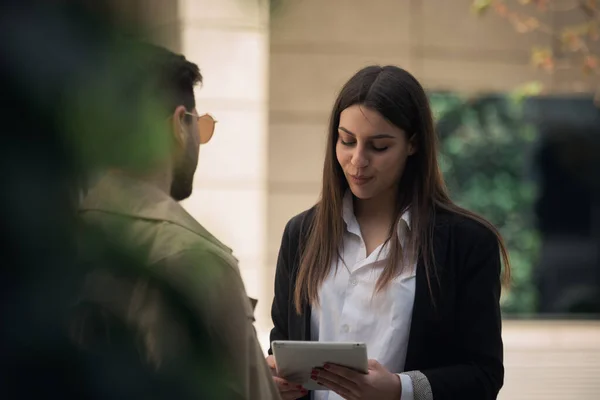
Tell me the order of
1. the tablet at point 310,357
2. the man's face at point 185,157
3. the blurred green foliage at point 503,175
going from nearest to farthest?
the man's face at point 185,157
the tablet at point 310,357
the blurred green foliage at point 503,175

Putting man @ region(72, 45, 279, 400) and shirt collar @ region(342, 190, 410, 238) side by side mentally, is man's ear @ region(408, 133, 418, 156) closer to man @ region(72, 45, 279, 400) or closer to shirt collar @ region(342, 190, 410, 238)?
shirt collar @ region(342, 190, 410, 238)

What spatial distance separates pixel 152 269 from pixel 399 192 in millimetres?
2256

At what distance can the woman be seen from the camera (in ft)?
8.39

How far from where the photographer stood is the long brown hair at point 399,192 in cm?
266

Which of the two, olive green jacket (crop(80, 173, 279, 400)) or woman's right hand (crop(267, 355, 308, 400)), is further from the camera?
woman's right hand (crop(267, 355, 308, 400))

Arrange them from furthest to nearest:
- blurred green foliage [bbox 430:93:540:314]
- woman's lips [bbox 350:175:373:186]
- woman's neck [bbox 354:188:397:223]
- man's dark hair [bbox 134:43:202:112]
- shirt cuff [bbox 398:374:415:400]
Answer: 1. blurred green foliage [bbox 430:93:540:314]
2. woman's neck [bbox 354:188:397:223]
3. woman's lips [bbox 350:175:373:186]
4. shirt cuff [bbox 398:374:415:400]
5. man's dark hair [bbox 134:43:202:112]

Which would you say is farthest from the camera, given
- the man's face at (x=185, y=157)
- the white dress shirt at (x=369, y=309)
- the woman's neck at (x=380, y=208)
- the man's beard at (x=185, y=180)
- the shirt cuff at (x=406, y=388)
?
the woman's neck at (x=380, y=208)

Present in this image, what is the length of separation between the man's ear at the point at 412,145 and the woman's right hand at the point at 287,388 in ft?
2.04

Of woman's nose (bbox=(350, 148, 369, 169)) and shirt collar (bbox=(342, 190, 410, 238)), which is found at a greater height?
woman's nose (bbox=(350, 148, 369, 169))


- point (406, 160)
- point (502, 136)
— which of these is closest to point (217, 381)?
point (406, 160)

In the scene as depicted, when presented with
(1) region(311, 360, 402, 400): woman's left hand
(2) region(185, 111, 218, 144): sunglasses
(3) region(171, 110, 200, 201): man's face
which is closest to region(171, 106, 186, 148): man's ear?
(3) region(171, 110, 200, 201): man's face

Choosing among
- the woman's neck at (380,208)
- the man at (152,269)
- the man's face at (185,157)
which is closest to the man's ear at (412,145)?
the woman's neck at (380,208)

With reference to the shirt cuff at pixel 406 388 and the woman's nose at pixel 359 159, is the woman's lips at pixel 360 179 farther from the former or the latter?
the shirt cuff at pixel 406 388

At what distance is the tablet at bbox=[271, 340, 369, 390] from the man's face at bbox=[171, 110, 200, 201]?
4.54 feet
